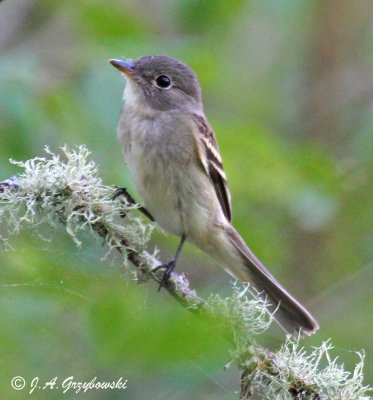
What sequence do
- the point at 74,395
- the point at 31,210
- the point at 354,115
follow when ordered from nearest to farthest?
the point at 74,395, the point at 31,210, the point at 354,115

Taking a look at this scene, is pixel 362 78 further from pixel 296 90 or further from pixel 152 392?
pixel 152 392

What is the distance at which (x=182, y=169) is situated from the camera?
4.23 m

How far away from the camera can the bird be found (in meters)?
4.12

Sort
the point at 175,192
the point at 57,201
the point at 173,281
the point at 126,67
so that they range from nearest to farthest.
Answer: the point at 57,201
the point at 173,281
the point at 175,192
the point at 126,67

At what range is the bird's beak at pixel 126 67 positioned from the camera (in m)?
4.40

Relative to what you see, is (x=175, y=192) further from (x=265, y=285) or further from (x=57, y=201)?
(x=57, y=201)

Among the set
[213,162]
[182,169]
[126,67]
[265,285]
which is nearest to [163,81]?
[126,67]

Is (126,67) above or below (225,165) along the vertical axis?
above

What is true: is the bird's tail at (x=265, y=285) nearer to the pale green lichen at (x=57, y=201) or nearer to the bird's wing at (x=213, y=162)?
the bird's wing at (x=213, y=162)

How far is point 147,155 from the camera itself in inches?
162

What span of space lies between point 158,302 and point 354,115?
4.95m

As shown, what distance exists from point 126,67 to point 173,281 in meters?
2.03

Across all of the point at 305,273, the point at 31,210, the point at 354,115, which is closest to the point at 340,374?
the point at 31,210

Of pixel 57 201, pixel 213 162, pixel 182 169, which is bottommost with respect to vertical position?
pixel 57 201
